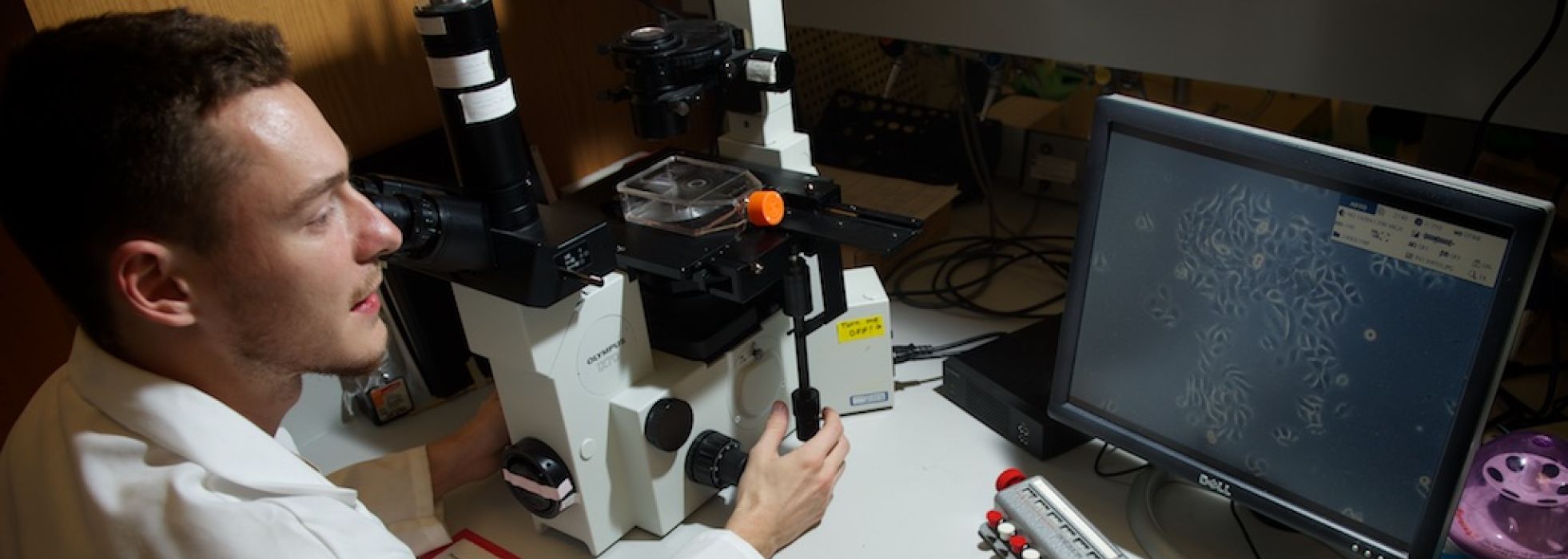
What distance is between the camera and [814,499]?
118 centimetres

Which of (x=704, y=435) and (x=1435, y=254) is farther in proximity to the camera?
(x=704, y=435)

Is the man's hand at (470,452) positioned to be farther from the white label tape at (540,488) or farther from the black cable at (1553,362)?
the black cable at (1553,362)

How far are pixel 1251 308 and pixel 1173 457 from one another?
0.66 feet

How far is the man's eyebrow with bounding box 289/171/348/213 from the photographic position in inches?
32.7

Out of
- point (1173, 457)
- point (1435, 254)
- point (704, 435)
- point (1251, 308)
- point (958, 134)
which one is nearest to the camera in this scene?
point (1435, 254)

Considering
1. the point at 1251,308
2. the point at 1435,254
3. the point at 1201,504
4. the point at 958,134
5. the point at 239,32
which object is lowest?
the point at 1201,504

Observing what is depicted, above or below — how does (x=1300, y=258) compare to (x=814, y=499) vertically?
above

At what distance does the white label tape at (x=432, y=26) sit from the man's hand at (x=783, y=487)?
567mm

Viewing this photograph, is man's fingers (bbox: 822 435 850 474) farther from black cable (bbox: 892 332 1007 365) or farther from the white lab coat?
the white lab coat

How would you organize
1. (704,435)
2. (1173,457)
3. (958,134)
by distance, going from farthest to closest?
1. (958,134)
2. (704,435)
3. (1173,457)

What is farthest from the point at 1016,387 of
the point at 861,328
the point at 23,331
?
the point at 23,331

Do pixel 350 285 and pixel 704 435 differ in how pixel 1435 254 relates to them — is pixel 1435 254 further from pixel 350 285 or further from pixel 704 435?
pixel 350 285

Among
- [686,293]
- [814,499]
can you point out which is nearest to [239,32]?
[686,293]

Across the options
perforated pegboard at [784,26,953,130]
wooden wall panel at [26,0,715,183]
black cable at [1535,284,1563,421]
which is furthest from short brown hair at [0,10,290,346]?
black cable at [1535,284,1563,421]
